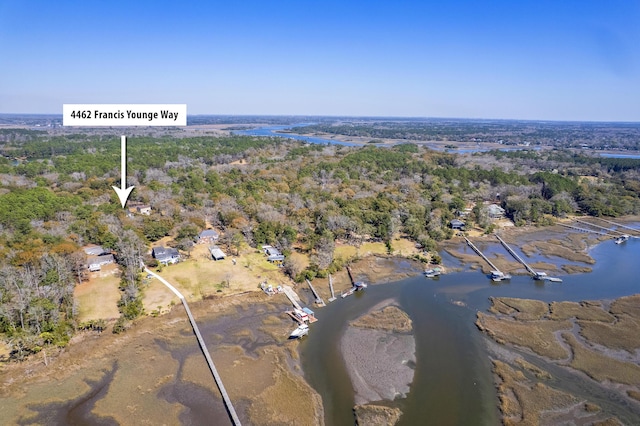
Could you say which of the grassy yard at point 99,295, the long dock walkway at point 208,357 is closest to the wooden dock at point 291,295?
the long dock walkway at point 208,357

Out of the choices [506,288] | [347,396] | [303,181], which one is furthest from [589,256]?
[303,181]

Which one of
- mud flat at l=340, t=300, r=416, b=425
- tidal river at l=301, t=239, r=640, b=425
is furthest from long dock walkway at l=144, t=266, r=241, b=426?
mud flat at l=340, t=300, r=416, b=425

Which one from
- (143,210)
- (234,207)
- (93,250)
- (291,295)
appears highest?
(234,207)

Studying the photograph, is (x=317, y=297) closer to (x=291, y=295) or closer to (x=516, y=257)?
(x=291, y=295)

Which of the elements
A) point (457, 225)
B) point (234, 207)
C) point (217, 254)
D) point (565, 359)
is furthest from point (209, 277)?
point (457, 225)

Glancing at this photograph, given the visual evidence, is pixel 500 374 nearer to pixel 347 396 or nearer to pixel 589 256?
pixel 347 396
